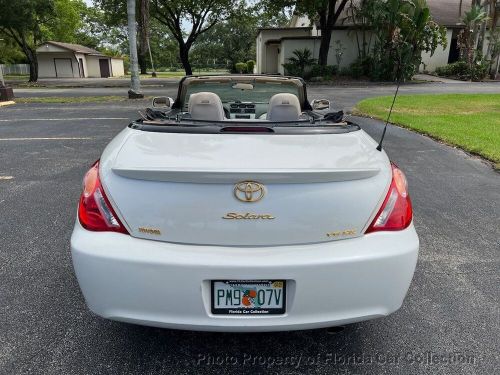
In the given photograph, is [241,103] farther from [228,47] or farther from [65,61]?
[228,47]

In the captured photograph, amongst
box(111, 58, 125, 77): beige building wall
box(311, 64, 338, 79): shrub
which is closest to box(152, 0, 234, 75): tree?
box(311, 64, 338, 79): shrub

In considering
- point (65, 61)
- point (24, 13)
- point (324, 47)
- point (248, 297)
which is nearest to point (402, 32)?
point (324, 47)

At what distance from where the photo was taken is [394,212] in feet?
6.68

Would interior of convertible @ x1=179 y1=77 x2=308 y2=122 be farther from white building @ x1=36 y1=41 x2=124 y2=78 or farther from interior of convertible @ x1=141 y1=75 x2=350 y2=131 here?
white building @ x1=36 y1=41 x2=124 y2=78

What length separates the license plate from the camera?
1.85 meters

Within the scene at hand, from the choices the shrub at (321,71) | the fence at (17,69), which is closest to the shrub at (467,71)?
the shrub at (321,71)

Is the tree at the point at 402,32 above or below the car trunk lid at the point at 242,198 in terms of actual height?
above

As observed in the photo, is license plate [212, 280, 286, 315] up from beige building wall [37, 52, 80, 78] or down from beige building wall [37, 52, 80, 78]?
down

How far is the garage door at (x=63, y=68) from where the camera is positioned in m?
47.3

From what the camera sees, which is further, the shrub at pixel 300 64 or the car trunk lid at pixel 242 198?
the shrub at pixel 300 64

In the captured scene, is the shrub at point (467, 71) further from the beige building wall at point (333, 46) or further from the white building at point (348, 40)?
the beige building wall at point (333, 46)

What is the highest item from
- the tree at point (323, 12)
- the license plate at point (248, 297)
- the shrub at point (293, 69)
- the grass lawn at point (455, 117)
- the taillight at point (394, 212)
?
the tree at point (323, 12)

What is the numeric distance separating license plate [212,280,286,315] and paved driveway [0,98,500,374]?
44 cm

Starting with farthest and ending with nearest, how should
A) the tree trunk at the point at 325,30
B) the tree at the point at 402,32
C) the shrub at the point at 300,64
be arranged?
the shrub at the point at 300,64
the tree trunk at the point at 325,30
the tree at the point at 402,32
